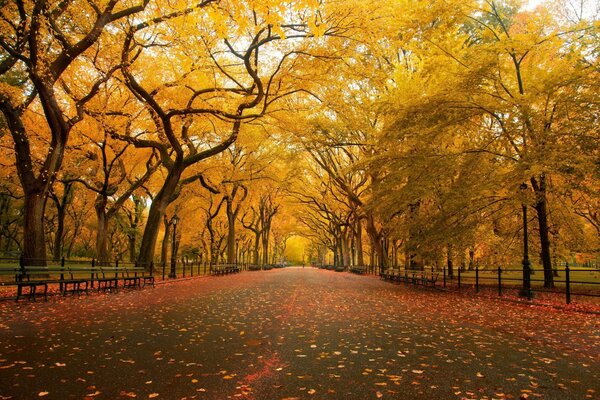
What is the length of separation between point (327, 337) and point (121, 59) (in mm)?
14289

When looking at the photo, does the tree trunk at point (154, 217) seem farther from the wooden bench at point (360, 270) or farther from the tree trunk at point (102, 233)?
the wooden bench at point (360, 270)

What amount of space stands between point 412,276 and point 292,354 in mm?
18407

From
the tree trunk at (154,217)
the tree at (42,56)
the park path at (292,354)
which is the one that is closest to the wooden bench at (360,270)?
the tree trunk at (154,217)

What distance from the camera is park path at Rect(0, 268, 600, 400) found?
4508 mm

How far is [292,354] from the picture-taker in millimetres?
6109

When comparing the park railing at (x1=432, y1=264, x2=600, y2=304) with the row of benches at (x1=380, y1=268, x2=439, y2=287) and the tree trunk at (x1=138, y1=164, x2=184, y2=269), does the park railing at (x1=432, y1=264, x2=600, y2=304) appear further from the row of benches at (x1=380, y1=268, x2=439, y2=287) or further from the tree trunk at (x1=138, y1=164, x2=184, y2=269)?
the tree trunk at (x1=138, y1=164, x2=184, y2=269)

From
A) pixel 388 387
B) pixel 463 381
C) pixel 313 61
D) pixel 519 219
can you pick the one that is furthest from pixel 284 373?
pixel 519 219

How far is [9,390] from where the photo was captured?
4312 mm

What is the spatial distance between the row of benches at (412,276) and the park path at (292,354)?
398 inches

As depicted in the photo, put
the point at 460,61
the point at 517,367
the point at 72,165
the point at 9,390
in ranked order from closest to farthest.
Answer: the point at 9,390 < the point at 517,367 < the point at 460,61 < the point at 72,165

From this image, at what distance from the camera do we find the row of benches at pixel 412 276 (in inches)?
827

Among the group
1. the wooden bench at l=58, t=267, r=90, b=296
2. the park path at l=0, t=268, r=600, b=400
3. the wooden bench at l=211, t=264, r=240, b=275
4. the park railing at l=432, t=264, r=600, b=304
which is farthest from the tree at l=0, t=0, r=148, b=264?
the wooden bench at l=211, t=264, r=240, b=275

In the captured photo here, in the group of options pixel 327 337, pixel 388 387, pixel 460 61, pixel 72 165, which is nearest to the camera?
pixel 388 387

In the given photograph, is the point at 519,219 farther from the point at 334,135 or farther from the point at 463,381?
the point at 463,381
